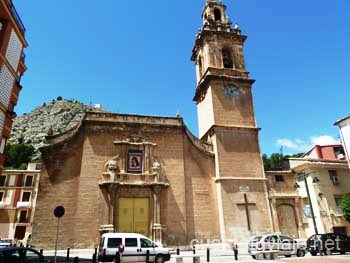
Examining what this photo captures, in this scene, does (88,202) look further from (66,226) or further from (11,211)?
(11,211)

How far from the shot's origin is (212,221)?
19875mm

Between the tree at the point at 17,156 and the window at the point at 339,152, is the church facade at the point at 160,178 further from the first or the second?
the tree at the point at 17,156

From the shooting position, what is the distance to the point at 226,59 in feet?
84.8

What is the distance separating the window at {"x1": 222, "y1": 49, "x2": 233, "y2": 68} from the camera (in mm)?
25594

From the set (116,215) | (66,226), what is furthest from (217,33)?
(66,226)

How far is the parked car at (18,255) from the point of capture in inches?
329

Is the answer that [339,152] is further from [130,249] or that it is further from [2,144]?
[2,144]

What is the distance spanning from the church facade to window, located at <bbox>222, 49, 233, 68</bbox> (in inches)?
84.5

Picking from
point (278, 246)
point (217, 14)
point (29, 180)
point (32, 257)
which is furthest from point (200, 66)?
point (29, 180)

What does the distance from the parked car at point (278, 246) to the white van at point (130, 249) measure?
532 centimetres

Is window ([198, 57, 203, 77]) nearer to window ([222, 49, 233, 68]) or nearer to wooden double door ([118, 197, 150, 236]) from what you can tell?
window ([222, 49, 233, 68])

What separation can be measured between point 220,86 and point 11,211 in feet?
110

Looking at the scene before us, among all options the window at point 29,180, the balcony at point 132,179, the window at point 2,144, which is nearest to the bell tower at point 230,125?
the balcony at point 132,179

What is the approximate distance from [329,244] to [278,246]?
3054mm
